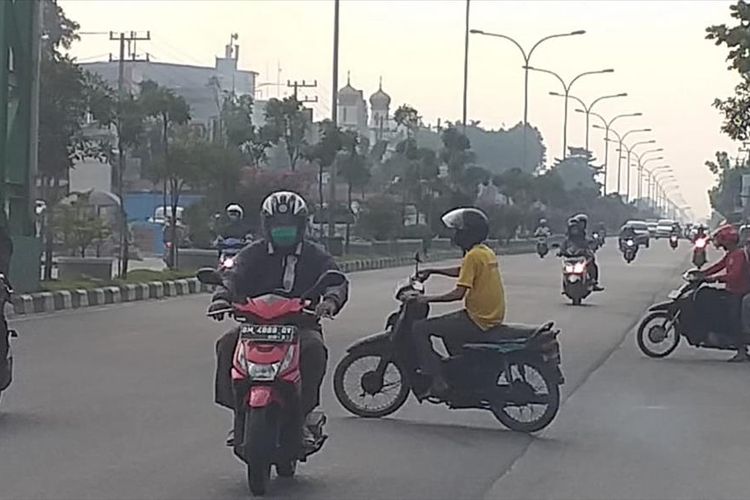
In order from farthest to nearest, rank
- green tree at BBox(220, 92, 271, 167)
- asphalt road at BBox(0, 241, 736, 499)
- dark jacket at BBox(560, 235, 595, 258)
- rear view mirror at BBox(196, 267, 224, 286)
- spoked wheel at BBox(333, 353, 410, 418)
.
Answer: green tree at BBox(220, 92, 271, 167), dark jacket at BBox(560, 235, 595, 258), spoked wheel at BBox(333, 353, 410, 418), asphalt road at BBox(0, 241, 736, 499), rear view mirror at BBox(196, 267, 224, 286)

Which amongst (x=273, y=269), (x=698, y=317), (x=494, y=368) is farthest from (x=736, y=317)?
(x=273, y=269)

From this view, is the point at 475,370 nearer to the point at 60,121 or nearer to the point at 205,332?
the point at 205,332

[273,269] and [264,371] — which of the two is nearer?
[264,371]

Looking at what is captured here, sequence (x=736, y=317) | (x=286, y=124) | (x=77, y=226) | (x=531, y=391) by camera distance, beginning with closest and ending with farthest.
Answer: (x=531, y=391) < (x=736, y=317) < (x=77, y=226) < (x=286, y=124)

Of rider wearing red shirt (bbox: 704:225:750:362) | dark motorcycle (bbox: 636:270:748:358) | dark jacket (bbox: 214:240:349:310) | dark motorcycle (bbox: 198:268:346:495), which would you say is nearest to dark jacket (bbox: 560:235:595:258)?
dark motorcycle (bbox: 636:270:748:358)

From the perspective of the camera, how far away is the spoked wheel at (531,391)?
10.7m

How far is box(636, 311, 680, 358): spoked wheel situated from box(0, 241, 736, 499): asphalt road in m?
0.22

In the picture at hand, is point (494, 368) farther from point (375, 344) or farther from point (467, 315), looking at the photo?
point (375, 344)

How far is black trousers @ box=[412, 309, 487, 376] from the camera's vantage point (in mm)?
10836

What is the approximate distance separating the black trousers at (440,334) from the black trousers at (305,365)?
2.59 meters

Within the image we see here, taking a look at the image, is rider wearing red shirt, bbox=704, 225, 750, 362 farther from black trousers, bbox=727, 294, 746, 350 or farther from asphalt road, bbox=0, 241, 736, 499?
asphalt road, bbox=0, 241, 736, 499

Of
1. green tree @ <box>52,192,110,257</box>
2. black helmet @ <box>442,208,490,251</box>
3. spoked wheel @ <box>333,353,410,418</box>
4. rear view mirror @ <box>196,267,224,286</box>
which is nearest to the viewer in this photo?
rear view mirror @ <box>196,267,224,286</box>

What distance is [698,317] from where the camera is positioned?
16.8m

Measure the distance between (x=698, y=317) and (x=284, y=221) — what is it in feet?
30.9
